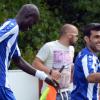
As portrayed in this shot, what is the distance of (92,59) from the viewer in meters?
7.73

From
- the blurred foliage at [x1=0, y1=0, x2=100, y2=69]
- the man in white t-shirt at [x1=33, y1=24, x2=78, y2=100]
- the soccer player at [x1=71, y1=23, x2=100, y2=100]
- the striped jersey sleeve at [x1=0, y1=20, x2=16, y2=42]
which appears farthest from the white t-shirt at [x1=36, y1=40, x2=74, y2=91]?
the blurred foliage at [x1=0, y1=0, x2=100, y2=69]

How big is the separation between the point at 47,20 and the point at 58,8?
7.55 ft

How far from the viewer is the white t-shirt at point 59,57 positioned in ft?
32.5

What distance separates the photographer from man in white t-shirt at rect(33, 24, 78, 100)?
32.4 feet

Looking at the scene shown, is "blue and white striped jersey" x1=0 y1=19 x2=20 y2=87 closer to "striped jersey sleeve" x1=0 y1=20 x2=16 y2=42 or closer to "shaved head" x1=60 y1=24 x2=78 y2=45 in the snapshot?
"striped jersey sleeve" x1=0 y1=20 x2=16 y2=42

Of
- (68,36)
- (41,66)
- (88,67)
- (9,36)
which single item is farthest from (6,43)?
(68,36)

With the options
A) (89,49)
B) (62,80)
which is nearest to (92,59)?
(89,49)

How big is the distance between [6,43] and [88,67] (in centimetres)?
95

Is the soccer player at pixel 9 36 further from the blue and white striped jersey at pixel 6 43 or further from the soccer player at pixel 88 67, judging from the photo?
the soccer player at pixel 88 67

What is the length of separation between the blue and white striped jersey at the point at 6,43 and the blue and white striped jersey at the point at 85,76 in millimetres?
796

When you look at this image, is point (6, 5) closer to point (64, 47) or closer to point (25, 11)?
point (64, 47)

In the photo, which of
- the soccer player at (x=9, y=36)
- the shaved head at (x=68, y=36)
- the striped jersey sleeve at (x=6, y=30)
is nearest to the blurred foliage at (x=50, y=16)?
the shaved head at (x=68, y=36)

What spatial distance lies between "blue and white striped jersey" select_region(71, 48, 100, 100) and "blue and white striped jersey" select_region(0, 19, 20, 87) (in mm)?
796

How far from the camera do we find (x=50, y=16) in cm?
1927
